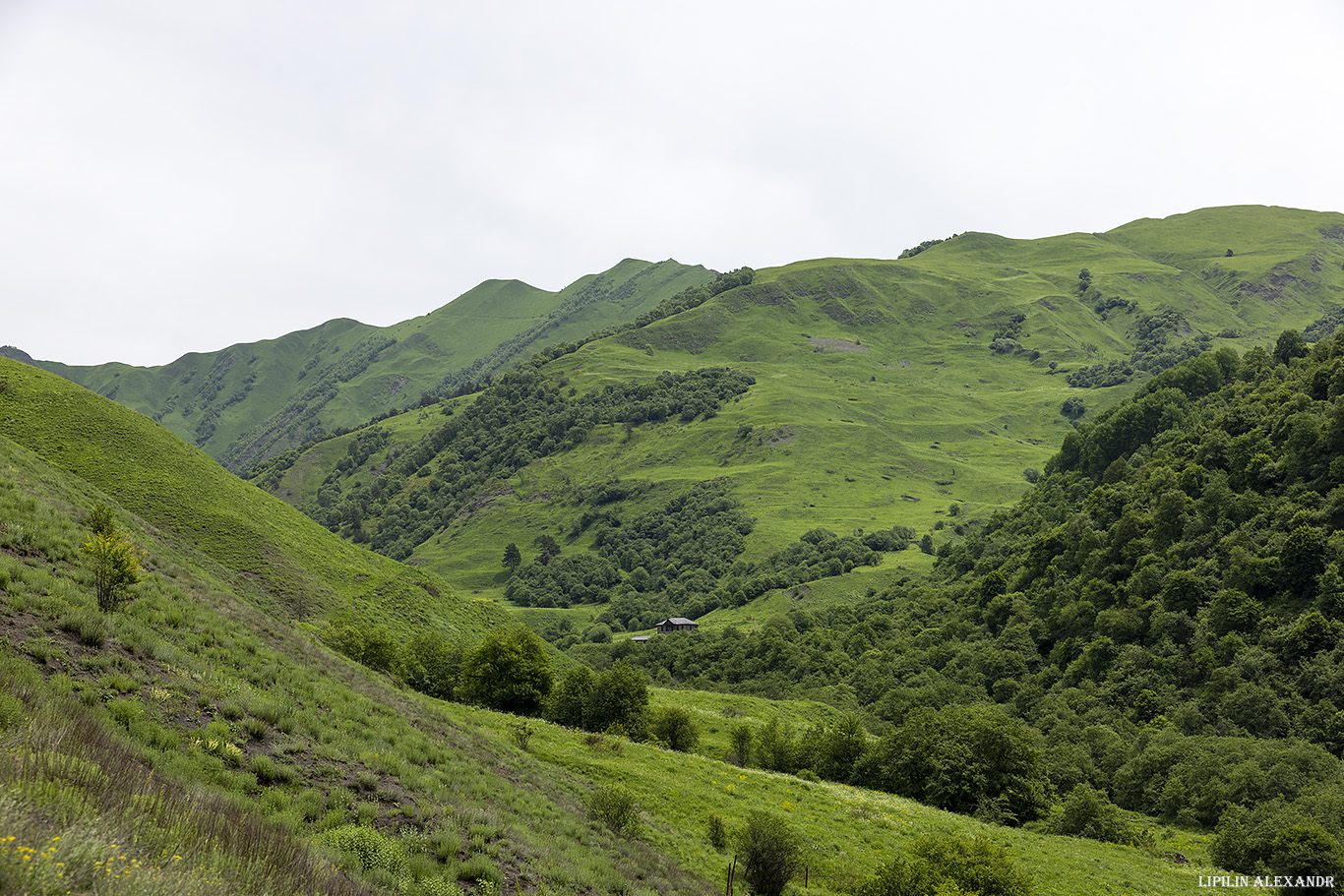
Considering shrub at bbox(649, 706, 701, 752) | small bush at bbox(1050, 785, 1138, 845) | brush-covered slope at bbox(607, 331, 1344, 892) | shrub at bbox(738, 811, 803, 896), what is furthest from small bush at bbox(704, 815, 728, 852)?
small bush at bbox(1050, 785, 1138, 845)

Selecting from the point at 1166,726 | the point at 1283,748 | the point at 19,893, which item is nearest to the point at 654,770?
the point at 19,893

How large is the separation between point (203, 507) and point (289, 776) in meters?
60.5

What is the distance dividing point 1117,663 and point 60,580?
94695mm

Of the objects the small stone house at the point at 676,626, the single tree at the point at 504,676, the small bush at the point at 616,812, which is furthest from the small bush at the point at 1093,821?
the small stone house at the point at 676,626

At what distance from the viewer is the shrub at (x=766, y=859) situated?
92.6 feet

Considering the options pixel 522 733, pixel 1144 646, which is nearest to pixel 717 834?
pixel 522 733

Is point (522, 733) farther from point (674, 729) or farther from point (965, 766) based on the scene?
point (965, 766)

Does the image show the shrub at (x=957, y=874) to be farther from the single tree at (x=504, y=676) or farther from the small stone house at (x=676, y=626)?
the small stone house at (x=676, y=626)

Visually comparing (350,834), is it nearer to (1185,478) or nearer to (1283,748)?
(1283,748)

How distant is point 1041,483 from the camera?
151 metres

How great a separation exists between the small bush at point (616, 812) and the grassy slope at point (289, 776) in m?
0.89

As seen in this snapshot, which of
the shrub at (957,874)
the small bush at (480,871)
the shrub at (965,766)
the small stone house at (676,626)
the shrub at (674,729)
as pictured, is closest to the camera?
the small bush at (480,871)

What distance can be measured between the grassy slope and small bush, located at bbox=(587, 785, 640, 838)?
0.89 m

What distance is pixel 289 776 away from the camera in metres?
17.2
